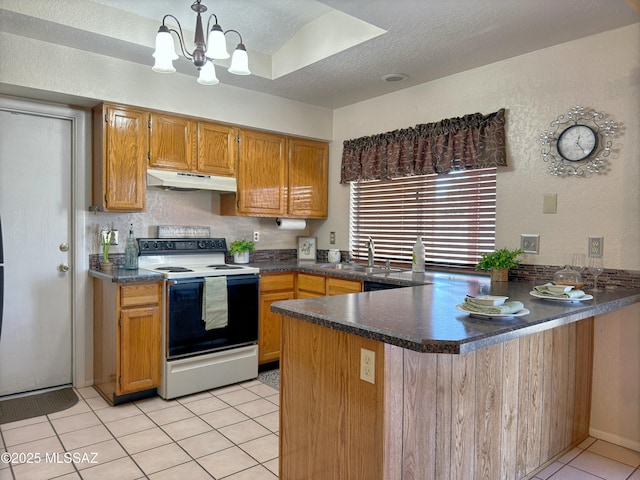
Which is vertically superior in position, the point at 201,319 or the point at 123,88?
the point at 123,88

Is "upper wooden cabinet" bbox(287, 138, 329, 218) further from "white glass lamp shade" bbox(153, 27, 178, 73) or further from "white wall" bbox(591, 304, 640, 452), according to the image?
"white wall" bbox(591, 304, 640, 452)

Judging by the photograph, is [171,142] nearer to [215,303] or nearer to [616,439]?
[215,303]

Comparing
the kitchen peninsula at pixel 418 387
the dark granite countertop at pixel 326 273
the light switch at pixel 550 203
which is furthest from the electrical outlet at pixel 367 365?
the light switch at pixel 550 203

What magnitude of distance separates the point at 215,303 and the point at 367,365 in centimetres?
199

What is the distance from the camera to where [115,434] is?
2.61 meters

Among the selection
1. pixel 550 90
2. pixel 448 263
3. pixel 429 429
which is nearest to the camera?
pixel 429 429

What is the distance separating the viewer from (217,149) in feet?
12.3

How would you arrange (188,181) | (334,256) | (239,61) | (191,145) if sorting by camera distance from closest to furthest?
1. (239,61)
2. (188,181)
3. (191,145)
4. (334,256)

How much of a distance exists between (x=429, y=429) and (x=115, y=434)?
1920 millimetres

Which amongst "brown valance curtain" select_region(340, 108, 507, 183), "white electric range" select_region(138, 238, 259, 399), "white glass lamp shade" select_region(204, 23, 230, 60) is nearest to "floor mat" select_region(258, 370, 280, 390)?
"white electric range" select_region(138, 238, 259, 399)

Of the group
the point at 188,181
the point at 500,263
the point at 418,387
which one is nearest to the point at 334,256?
the point at 188,181

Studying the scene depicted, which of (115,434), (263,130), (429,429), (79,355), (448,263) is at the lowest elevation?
(115,434)

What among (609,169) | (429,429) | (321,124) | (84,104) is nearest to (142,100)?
(84,104)

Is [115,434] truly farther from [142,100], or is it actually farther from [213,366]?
[142,100]
